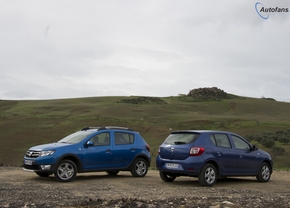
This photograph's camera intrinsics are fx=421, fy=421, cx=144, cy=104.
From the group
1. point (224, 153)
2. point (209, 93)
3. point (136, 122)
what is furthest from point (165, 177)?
point (209, 93)

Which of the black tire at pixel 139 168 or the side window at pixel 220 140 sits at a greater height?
the side window at pixel 220 140

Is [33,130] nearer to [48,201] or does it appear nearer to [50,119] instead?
[50,119]

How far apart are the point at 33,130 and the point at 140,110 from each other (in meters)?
23.0

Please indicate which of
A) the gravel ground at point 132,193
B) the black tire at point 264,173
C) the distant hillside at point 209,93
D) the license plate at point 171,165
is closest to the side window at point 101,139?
the gravel ground at point 132,193

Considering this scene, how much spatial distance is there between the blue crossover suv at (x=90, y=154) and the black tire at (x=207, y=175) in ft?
9.65

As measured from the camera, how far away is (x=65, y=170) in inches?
483

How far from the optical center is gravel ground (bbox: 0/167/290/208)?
26.3 ft

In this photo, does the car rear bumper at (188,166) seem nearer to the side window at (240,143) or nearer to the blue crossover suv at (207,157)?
the blue crossover suv at (207,157)

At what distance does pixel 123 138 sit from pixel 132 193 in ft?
13.6

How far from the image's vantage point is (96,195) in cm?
939

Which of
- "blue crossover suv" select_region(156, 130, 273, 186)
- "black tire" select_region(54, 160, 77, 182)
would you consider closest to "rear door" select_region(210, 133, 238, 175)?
Result: "blue crossover suv" select_region(156, 130, 273, 186)

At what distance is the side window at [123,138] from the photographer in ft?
44.9

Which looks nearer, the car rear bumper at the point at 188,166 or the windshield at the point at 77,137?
the car rear bumper at the point at 188,166

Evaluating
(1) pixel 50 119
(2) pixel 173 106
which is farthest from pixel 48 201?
(2) pixel 173 106
